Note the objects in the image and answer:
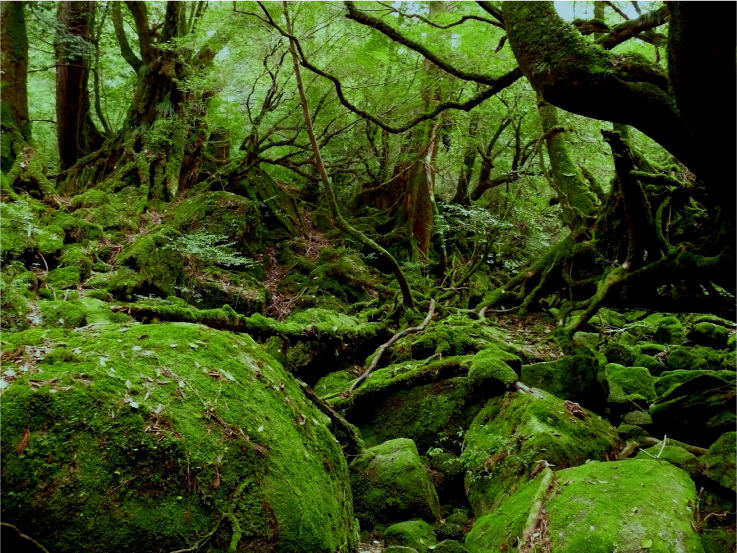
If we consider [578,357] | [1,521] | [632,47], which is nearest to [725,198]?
[578,357]

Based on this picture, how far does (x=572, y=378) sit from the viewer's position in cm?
535

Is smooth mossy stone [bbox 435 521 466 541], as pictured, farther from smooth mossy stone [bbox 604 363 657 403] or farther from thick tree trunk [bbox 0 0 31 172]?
thick tree trunk [bbox 0 0 31 172]

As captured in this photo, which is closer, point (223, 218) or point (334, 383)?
point (334, 383)

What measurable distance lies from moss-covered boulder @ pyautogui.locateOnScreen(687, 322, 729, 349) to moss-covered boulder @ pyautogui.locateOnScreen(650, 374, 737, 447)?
3971 mm

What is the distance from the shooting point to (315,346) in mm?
7023

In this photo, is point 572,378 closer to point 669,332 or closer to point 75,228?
point 669,332

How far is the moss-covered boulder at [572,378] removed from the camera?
5293mm

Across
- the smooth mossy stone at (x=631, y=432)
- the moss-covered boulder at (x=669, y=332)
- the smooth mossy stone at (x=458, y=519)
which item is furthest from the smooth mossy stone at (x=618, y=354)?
the smooth mossy stone at (x=458, y=519)

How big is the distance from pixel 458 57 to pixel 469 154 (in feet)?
25.4

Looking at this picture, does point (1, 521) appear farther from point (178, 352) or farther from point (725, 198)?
point (725, 198)

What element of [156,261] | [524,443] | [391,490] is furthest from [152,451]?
[156,261]

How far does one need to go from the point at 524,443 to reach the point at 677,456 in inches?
43.5

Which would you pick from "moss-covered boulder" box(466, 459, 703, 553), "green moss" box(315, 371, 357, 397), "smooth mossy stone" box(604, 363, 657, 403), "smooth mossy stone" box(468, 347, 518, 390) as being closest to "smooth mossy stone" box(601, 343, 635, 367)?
"smooth mossy stone" box(604, 363, 657, 403)

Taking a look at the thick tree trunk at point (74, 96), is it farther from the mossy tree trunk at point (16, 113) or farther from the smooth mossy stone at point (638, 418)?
the smooth mossy stone at point (638, 418)
